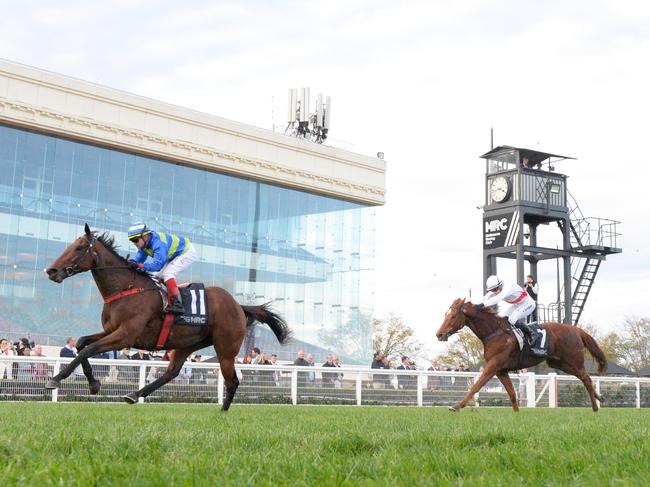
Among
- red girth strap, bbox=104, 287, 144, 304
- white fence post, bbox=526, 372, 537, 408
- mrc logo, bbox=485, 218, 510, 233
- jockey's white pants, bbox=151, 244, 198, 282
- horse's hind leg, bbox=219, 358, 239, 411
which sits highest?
mrc logo, bbox=485, 218, 510, 233

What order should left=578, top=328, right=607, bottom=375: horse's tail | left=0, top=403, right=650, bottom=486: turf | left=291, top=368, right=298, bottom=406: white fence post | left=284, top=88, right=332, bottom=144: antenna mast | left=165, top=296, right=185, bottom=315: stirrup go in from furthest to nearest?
1. left=284, top=88, right=332, bottom=144: antenna mast
2. left=291, top=368, right=298, bottom=406: white fence post
3. left=578, top=328, right=607, bottom=375: horse's tail
4. left=165, top=296, right=185, bottom=315: stirrup
5. left=0, top=403, right=650, bottom=486: turf

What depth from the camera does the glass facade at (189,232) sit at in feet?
111

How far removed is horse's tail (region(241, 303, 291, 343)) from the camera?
36.6 feet

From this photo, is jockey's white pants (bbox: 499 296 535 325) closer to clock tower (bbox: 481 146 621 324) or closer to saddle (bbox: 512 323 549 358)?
saddle (bbox: 512 323 549 358)

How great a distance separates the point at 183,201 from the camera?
39469 millimetres

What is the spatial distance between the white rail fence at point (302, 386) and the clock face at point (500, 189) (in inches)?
492

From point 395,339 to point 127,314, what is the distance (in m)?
62.5

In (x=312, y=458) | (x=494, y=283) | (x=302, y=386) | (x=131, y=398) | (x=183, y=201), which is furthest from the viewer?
(x=183, y=201)

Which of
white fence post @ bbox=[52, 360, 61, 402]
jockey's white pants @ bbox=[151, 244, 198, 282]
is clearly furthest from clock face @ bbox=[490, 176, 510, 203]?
jockey's white pants @ bbox=[151, 244, 198, 282]

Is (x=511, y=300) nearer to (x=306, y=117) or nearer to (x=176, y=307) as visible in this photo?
(x=176, y=307)

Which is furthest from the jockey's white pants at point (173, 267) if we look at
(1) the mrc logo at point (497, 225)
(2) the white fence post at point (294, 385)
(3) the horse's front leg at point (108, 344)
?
(1) the mrc logo at point (497, 225)

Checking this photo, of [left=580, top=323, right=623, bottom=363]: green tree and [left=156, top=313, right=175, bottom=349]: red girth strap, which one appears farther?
[left=580, top=323, right=623, bottom=363]: green tree

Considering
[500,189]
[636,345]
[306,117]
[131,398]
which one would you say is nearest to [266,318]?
[131,398]

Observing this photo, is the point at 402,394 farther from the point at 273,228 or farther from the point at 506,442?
the point at 273,228
